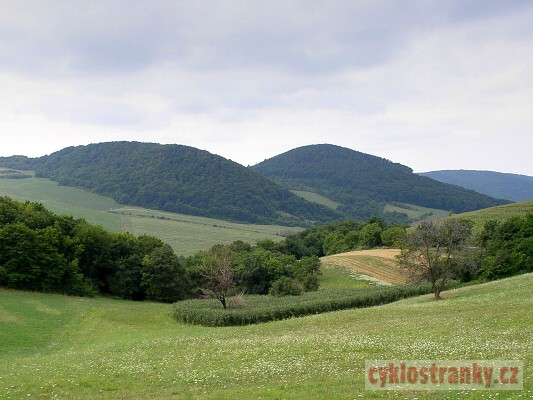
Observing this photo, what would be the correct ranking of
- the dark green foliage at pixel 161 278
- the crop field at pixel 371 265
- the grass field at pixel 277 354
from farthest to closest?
1. the crop field at pixel 371 265
2. the dark green foliage at pixel 161 278
3. the grass field at pixel 277 354

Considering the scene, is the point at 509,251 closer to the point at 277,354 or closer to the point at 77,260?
the point at 277,354

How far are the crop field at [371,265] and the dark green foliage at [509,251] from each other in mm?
15580

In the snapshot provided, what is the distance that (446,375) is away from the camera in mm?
15656

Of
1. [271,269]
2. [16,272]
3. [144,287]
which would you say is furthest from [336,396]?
[271,269]

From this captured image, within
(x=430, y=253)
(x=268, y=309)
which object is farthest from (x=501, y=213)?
(x=268, y=309)

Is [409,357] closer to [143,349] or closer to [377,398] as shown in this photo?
[377,398]

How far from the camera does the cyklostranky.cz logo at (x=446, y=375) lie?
46.8 feet

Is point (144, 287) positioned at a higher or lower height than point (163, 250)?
lower

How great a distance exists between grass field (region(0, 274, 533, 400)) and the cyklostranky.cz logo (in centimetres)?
49

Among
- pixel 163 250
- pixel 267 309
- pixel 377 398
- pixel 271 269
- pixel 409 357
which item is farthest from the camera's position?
pixel 271 269

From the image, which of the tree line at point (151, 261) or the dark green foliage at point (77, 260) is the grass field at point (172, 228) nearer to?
the tree line at point (151, 261)

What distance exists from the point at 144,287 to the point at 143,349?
4749 centimetres

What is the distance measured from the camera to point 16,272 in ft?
201

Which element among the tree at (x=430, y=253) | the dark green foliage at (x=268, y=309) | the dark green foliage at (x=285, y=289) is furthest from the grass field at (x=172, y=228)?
the tree at (x=430, y=253)
